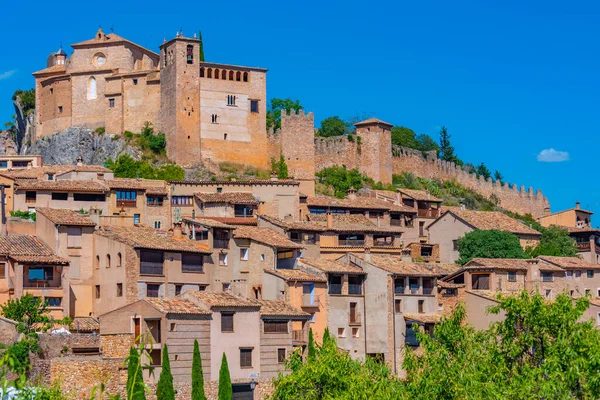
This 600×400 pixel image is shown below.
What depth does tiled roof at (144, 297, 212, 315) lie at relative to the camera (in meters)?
49.3

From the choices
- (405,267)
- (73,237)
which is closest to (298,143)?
(405,267)

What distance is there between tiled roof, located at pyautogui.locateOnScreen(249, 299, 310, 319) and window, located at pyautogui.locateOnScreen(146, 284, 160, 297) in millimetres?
5268

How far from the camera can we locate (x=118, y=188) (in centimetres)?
6819

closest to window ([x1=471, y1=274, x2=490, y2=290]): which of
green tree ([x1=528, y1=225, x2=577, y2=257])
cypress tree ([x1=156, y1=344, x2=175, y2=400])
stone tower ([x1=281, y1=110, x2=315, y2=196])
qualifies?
green tree ([x1=528, y1=225, x2=577, y2=257])

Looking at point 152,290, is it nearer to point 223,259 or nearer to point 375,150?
point 223,259

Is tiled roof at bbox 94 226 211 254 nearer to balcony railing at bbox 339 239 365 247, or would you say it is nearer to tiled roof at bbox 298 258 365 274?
tiled roof at bbox 298 258 365 274

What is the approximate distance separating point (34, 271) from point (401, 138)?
6825 cm

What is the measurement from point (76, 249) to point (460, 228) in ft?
89.5

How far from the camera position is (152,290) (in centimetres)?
5619

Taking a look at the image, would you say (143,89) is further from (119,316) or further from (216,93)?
(119,316)

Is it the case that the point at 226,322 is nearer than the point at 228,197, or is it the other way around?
the point at 226,322

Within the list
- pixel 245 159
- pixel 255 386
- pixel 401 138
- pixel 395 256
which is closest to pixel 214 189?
pixel 395 256

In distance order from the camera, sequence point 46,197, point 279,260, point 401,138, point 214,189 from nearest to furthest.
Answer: point 279,260
point 46,197
point 214,189
point 401,138

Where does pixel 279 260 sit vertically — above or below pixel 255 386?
above
